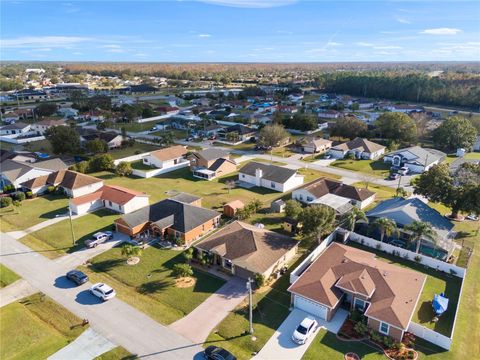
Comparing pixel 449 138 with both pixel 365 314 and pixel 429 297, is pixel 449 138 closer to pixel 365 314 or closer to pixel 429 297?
pixel 429 297

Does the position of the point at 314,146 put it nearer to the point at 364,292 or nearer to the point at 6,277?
the point at 364,292

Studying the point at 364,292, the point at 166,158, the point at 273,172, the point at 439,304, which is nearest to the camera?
the point at 364,292

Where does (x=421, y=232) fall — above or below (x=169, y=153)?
below

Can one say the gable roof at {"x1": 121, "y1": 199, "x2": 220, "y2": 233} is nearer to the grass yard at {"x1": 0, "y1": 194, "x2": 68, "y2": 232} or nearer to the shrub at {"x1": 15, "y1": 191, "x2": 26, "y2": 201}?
the grass yard at {"x1": 0, "y1": 194, "x2": 68, "y2": 232}

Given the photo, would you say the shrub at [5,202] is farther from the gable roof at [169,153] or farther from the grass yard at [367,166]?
the grass yard at [367,166]

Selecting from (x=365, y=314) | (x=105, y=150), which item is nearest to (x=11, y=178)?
(x=105, y=150)

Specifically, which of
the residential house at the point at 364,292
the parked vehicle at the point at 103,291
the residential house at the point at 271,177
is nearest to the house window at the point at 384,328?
the residential house at the point at 364,292

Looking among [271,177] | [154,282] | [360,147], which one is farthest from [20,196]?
[360,147]
